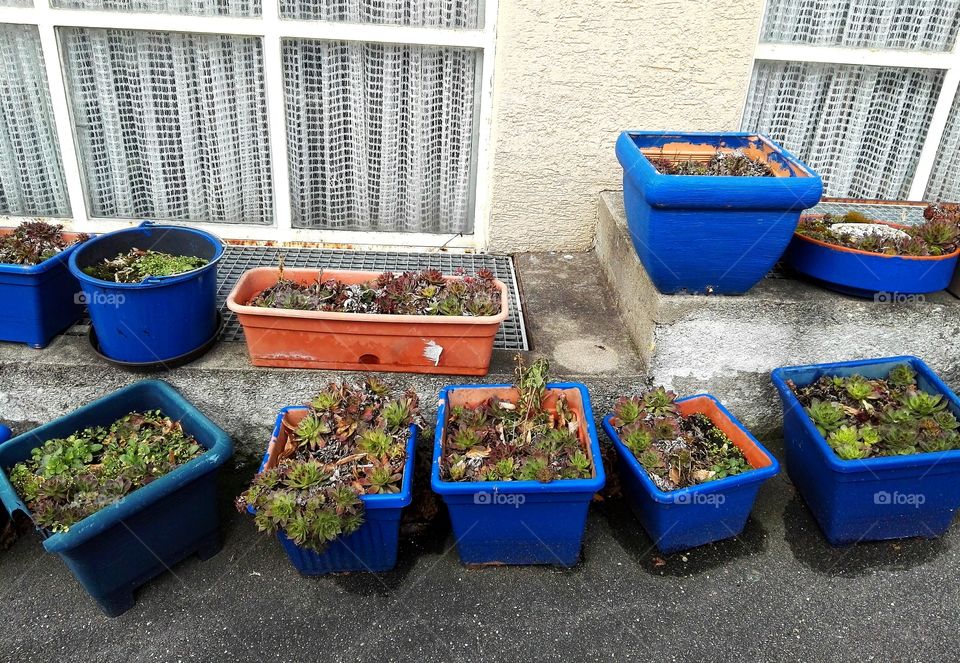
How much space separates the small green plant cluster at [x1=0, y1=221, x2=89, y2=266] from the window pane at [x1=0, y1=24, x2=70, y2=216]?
79cm

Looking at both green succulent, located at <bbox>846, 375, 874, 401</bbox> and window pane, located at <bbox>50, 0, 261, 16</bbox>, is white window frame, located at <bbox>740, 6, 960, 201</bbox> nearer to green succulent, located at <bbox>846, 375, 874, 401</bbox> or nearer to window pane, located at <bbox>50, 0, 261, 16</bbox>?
green succulent, located at <bbox>846, 375, 874, 401</bbox>

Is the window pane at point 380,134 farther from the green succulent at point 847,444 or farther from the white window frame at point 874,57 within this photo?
the green succulent at point 847,444

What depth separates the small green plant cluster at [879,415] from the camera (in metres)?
2.69

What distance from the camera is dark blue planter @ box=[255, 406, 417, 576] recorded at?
242cm

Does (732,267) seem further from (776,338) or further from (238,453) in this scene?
(238,453)

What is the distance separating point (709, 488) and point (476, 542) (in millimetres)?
831

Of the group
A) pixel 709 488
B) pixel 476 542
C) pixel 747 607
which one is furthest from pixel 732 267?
pixel 476 542

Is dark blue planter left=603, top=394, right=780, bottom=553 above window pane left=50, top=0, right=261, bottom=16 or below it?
below

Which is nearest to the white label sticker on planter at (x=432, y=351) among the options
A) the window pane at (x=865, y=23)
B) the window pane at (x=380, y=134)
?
the window pane at (x=380, y=134)

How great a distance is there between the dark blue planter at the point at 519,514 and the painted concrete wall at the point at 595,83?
1422 millimetres
